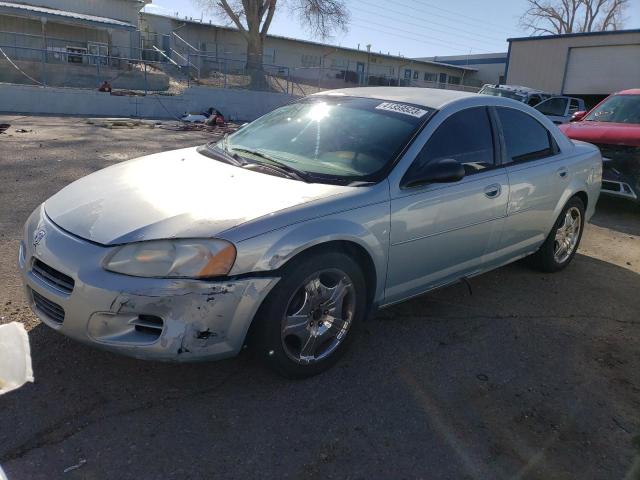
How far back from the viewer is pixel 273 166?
133 inches

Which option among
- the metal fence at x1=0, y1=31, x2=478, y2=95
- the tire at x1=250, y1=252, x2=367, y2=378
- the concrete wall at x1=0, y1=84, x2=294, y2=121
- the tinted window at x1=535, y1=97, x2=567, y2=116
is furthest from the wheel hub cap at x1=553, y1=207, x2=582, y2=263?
the metal fence at x1=0, y1=31, x2=478, y2=95

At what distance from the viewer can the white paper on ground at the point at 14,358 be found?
9.22ft

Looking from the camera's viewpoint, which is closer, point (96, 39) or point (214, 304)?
point (214, 304)

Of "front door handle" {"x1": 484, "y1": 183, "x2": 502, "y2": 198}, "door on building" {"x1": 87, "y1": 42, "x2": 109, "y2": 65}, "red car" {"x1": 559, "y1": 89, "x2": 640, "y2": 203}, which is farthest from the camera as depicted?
"door on building" {"x1": 87, "y1": 42, "x2": 109, "y2": 65}

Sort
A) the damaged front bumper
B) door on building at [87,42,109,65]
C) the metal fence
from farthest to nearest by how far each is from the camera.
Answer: door on building at [87,42,109,65]
the metal fence
the damaged front bumper

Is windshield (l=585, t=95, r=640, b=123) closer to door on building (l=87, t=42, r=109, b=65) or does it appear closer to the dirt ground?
the dirt ground

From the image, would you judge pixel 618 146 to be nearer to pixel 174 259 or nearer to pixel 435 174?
pixel 435 174

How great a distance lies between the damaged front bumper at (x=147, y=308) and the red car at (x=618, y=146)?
6.60 meters

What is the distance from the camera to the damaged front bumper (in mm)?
A: 2510

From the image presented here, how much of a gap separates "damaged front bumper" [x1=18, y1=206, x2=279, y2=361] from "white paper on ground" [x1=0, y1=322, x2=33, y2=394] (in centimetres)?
41

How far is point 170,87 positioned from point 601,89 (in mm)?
20390

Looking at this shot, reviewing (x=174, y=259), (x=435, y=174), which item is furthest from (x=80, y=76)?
(x=174, y=259)

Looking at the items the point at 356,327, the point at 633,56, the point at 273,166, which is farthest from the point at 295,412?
the point at 633,56

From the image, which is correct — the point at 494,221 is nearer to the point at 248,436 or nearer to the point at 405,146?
the point at 405,146
